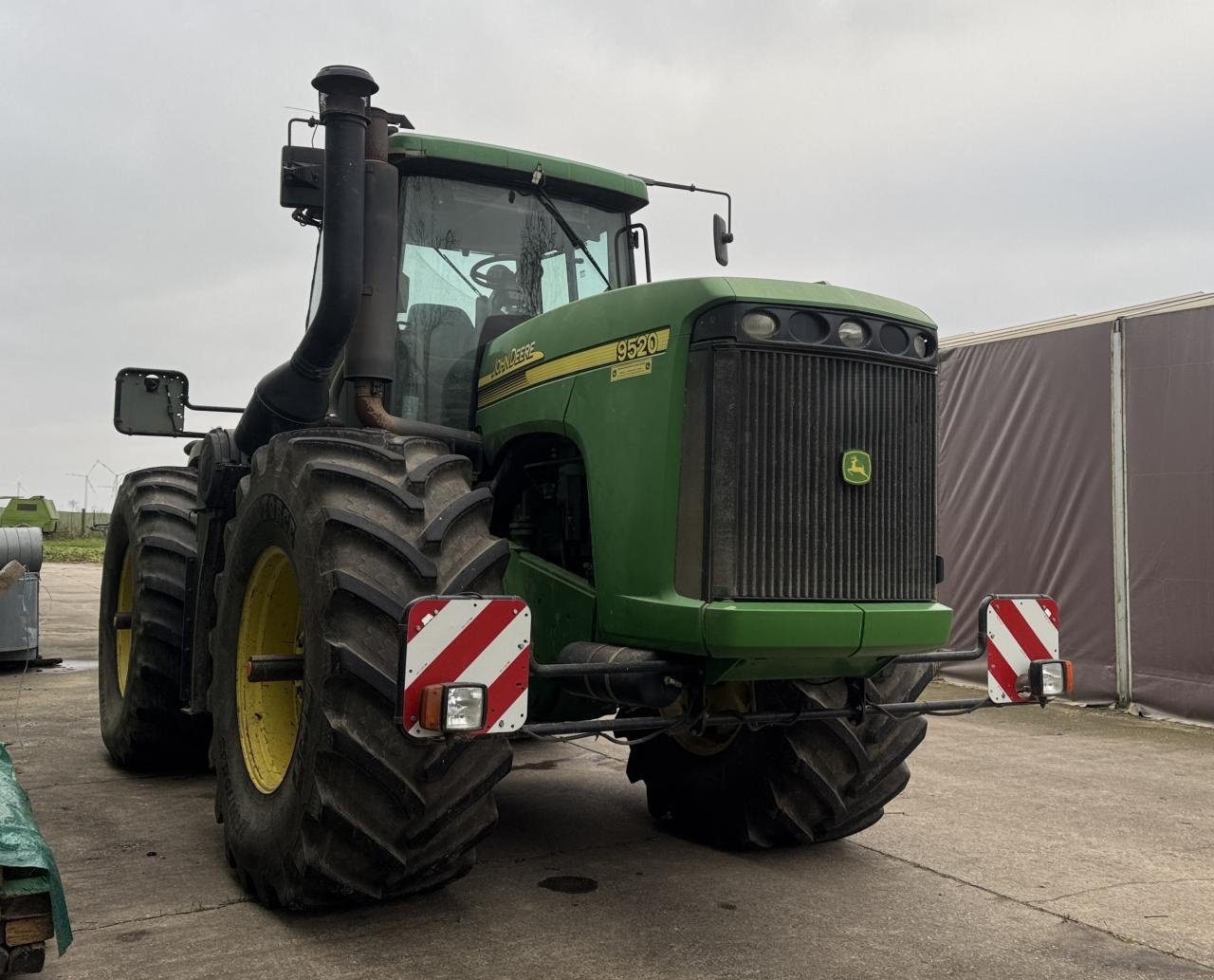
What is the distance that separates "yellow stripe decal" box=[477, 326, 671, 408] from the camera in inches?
143

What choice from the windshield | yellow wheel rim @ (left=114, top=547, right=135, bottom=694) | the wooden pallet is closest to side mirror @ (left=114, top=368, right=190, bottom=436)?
yellow wheel rim @ (left=114, top=547, right=135, bottom=694)

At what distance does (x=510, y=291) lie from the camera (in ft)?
16.2

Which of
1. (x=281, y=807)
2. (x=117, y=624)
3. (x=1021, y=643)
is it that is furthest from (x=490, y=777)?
(x=117, y=624)

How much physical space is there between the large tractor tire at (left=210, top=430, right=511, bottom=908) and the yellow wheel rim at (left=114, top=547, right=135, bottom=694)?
3062 millimetres

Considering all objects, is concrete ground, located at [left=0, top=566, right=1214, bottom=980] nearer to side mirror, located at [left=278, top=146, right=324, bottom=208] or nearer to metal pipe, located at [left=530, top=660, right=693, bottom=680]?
metal pipe, located at [left=530, top=660, right=693, bottom=680]

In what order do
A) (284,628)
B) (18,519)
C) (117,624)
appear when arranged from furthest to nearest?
(18,519) → (117,624) → (284,628)

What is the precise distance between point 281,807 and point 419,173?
8.73ft

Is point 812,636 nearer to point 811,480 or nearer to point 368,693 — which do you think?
point 811,480

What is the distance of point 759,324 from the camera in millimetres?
3506

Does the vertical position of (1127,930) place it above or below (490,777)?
below

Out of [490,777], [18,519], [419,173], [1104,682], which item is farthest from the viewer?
[18,519]

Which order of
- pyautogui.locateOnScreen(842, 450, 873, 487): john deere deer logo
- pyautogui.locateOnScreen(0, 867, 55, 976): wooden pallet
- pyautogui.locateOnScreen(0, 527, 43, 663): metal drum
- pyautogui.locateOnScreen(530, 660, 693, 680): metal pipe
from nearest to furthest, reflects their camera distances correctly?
pyautogui.locateOnScreen(0, 867, 55, 976): wooden pallet < pyautogui.locateOnScreen(530, 660, 693, 680): metal pipe < pyautogui.locateOnScreen(842, 450, 873, 487): john deere deer logo < pyautogui.locateOnScreen(0, 527, 43, 663): metal drum

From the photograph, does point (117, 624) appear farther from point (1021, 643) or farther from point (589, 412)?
point (1021, 643)

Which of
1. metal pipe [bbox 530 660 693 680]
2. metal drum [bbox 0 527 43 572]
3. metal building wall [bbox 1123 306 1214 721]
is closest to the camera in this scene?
metal pipe [bbox 530 660 693 680]
